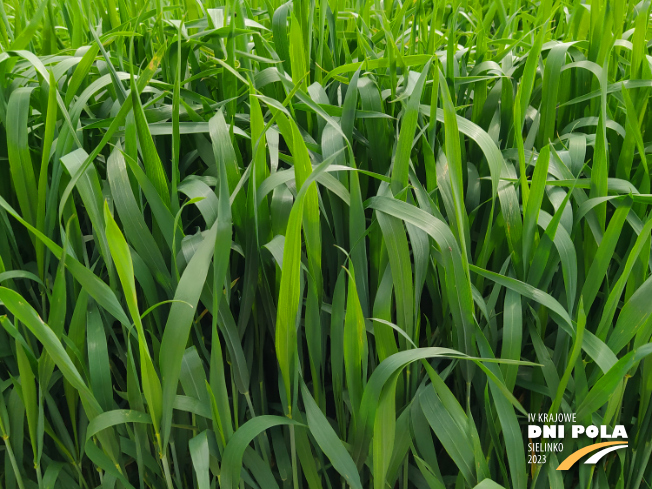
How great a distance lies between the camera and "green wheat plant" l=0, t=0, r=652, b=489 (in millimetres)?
475

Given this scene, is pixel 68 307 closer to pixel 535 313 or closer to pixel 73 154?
pixel 73 154

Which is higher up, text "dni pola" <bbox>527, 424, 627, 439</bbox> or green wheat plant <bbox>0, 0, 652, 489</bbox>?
green wheat plant <bbox>0, 0, 652, 489</bbox>

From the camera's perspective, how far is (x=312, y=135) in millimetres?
669

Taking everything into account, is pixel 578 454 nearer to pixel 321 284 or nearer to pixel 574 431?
pixel 574 431

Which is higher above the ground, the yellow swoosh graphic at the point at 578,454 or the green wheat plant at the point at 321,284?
the green wheat plant at the point at 321,284

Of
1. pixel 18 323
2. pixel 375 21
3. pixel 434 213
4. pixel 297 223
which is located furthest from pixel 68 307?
pixel 375 21

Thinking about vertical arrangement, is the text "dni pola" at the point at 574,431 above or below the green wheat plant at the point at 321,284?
below

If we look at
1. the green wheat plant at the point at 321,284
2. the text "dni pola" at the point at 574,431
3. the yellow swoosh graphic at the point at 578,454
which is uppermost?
the green wheat plant at the point at 321,284

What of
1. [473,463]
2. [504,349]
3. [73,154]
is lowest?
[473,463]

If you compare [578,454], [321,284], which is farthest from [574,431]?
[321,284]

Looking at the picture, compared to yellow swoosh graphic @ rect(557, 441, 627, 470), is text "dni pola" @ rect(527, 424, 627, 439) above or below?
above

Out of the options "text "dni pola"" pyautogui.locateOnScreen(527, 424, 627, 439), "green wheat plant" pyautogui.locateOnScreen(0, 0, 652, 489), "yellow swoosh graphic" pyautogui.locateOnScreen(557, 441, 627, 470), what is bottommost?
"yellow swoosh graphic" pyautogui.locateOnScreen(557, 441, 627, 470)

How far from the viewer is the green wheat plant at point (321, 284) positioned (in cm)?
48

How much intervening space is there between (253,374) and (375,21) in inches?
31.8
